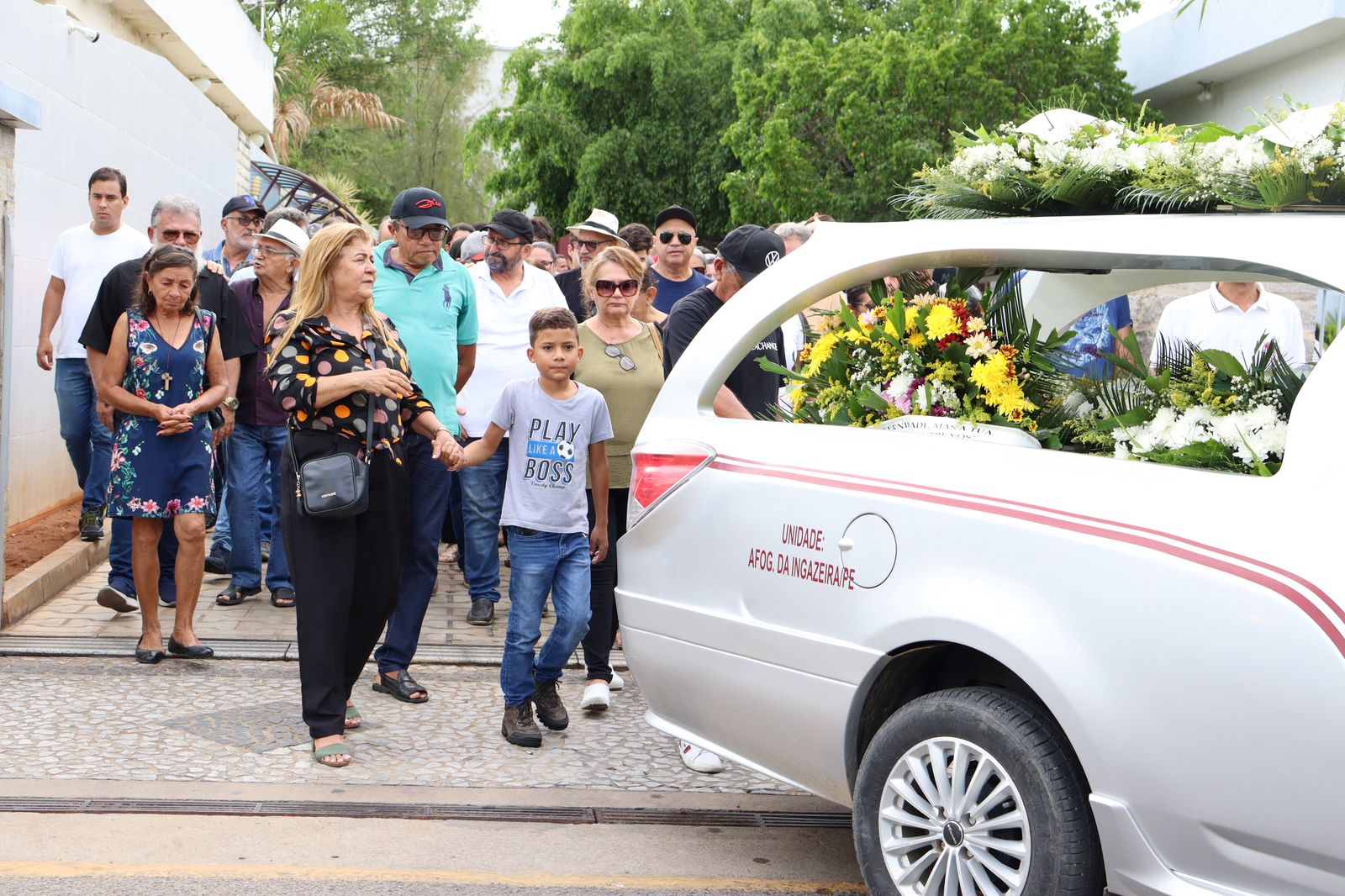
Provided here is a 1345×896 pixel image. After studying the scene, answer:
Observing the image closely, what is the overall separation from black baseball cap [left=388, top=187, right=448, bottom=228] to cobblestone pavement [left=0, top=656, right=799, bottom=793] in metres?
2.00

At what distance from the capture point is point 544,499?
5.56 meters

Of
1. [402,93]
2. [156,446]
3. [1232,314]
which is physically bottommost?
[156,446]

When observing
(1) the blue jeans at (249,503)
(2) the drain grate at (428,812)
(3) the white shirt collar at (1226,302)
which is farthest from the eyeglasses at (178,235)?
(3) the white shirt collar at (1226,302)

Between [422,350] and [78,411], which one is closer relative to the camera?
[422,350]

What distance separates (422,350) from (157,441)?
4.09ft

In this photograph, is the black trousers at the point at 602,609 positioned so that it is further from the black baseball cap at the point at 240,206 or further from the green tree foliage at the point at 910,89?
the green tree foliage at the point at 910,89

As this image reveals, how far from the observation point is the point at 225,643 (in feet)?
22.6

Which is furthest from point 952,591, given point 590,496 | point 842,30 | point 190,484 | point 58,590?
point 842,30

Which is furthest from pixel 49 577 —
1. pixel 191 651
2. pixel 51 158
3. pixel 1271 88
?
pixel 1271 88

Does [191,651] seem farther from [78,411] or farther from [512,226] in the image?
[78,411]

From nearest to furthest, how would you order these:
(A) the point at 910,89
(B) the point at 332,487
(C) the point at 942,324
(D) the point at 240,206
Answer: (C) the point at 942,324, (B) the point at 332,487, (D) the point at 240,206, (A) the point at 910,89

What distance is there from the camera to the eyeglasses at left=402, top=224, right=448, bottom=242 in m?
6.36

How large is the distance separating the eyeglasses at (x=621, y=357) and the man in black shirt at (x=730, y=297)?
6.6 inches

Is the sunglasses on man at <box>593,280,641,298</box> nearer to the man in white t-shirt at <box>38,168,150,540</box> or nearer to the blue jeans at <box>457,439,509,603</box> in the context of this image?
the blue jeans at <box>457,439,509,603</box>
